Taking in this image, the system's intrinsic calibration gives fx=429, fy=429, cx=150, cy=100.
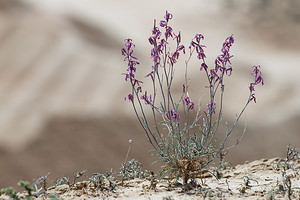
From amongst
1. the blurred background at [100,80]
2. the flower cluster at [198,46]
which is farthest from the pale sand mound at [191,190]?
the blurred background at [100,80]

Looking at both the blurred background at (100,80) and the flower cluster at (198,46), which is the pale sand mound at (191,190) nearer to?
the flower cluster at (198,46)

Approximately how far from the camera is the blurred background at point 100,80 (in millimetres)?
6781

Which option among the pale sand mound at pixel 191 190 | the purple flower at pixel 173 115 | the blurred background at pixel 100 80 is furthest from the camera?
the blurred background at pixel 100 80

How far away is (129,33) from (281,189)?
7.06 metres

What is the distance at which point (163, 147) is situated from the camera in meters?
3.27

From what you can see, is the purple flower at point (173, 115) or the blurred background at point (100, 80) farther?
the blurred background at point (100, 80)

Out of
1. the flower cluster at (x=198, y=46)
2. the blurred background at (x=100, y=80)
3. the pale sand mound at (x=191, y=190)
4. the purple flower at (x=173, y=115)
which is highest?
the blurred background at (x=100, y=80)

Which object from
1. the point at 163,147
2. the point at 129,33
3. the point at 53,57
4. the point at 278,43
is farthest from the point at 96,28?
the point at 163,147

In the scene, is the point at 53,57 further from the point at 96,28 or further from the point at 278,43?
the point at 278,43

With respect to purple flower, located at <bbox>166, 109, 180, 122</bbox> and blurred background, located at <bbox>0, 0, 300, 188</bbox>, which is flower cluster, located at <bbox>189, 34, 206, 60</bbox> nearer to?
purple flower, located at <bbox>166, 109, 180, 122</bbox>

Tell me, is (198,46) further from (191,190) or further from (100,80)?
(100,80)

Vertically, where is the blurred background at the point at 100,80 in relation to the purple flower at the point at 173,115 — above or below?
above

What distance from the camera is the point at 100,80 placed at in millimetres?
8180

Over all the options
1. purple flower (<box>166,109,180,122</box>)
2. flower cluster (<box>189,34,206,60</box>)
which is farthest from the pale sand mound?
flower cluster (<box>189,34,206,60</box>)
